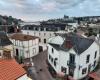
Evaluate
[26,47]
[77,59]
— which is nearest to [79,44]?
[77,59]

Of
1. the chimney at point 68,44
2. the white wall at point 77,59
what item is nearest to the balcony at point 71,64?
the white wall at point 77,59

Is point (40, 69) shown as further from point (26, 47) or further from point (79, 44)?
point (79, 44)

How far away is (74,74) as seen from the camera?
118ft

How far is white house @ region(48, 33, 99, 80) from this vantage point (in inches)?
1385

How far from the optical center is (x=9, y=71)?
1669 cm

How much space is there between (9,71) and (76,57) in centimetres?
2095

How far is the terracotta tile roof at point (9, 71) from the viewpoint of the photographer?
1585cm

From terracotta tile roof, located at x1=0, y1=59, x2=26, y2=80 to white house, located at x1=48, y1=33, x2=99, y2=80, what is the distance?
63.7ft

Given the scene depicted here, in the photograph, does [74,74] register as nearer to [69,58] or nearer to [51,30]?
[69,58]

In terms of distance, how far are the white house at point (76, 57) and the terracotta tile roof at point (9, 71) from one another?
63.7 feet

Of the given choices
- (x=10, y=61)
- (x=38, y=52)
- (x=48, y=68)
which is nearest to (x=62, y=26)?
(x=38, y=52)

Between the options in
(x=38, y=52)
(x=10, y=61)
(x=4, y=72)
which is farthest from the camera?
(x=38, y=52)

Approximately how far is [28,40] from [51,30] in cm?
2360

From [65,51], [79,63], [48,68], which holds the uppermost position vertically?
[65,51]
